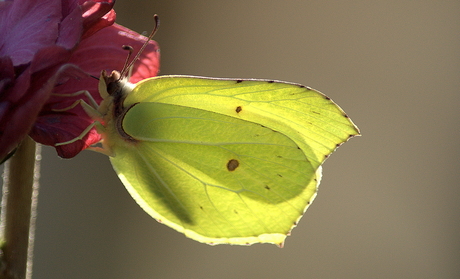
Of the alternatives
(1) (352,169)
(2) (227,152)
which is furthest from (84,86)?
(1) (352,169)

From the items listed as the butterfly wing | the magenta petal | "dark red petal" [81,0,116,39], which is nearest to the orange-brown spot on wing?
the butterfly wing

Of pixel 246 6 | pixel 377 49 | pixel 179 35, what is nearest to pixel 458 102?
pixel 377 49

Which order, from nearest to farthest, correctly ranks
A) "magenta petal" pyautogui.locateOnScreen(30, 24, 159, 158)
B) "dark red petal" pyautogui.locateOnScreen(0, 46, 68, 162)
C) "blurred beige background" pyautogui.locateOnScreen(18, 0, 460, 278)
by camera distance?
"dark red petal" pyautogui.locateOnScreen(0, 46, 68, 162), "magenta petal" pyautogui.locateOnScreen(30, 24, 159, 158), "blurred beige background" pyautogui.locateOnScreen(18, 0, 460, 278)

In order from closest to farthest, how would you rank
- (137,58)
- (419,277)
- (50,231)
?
1. (137,58)
2. (419,277)
3. (50,231)

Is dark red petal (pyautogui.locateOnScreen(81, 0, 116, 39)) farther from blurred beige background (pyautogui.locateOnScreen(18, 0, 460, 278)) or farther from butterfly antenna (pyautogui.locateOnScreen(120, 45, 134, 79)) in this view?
blurred beige background (pyautogui.locateOnScreen(18, 0, 460, 278))

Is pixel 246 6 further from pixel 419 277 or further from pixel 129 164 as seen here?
pixel 129 164

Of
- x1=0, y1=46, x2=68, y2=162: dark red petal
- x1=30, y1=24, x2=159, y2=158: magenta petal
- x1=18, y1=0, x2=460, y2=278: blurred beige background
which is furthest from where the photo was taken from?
x1=18, y1=0, x2=460, y2=278: blurred beige background
